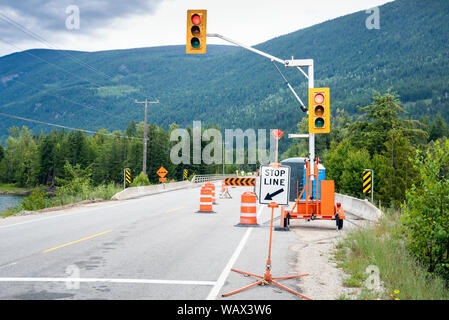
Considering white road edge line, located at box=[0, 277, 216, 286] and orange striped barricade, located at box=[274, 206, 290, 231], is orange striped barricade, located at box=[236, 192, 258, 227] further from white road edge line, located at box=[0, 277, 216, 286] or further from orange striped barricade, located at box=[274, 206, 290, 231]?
white road edge line, located at box=[0, 277, 216, 286]

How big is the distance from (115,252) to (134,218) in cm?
795

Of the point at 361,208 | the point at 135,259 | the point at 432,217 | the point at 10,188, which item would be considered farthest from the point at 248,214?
the point at 10,188

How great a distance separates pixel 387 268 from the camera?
8164mm

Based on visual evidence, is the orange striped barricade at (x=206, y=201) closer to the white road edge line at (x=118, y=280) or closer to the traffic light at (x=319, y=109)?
the traffic light at (x=319, y=109)

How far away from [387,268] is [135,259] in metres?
5.02

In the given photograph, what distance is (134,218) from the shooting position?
18.4m

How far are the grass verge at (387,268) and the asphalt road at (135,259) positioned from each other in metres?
1.15

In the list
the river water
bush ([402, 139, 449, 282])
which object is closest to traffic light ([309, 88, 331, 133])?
bush ([402, 139, 449, 282])

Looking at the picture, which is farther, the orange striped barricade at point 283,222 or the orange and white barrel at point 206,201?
the orange and white barrel at point 206,201

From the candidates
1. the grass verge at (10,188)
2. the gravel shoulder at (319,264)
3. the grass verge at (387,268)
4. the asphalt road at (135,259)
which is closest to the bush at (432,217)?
the grass verge at (387,268)

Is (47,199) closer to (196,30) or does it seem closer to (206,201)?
(206,201)

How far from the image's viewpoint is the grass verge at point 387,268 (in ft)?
22.7
